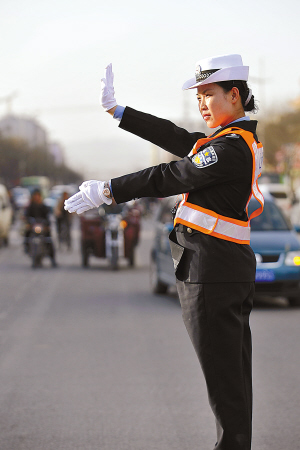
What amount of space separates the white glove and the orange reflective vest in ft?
1.72

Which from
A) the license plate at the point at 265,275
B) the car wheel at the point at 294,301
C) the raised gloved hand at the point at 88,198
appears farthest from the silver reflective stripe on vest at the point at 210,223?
the car wheel at the point at 294,301

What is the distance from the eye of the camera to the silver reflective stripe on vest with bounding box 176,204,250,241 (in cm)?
343

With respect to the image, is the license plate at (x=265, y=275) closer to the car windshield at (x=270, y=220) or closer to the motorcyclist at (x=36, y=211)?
the car windshield at (x=270, y=220)

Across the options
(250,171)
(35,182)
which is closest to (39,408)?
(250,171)

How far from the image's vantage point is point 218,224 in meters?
3.44

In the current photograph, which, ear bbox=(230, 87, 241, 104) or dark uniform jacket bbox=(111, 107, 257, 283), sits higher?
ear bbox=(230, 87, 241, 104)

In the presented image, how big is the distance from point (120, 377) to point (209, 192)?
388 centimetres

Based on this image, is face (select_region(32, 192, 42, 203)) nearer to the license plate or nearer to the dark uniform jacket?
the license plate

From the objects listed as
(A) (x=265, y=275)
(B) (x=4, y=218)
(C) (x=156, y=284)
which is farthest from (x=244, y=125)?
(B) (x=4, y=218)

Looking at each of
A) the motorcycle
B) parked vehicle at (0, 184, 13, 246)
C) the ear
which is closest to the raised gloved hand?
the ear

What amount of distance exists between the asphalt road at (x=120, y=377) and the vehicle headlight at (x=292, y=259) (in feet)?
2.12

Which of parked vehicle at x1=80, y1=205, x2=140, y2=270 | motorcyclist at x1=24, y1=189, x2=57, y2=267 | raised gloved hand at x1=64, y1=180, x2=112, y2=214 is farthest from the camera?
motorcyclist at x1=24, y1=189, x2=57, y2=267

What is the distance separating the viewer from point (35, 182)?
8862 cm

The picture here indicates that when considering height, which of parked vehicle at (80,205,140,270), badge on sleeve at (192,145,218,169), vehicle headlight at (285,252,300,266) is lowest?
parked vehicle at (80,205,140,270)
